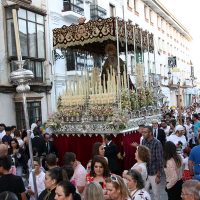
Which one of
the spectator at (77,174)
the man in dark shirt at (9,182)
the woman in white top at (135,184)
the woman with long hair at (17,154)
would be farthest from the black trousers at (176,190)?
the woman with long hair at (17,154)

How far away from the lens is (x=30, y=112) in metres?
15.7

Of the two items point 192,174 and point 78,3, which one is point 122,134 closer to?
point 192,174

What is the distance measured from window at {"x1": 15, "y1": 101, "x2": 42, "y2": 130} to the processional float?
4941mm

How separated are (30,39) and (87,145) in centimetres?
832

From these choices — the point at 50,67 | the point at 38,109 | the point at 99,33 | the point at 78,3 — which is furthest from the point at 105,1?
the point at 99,33

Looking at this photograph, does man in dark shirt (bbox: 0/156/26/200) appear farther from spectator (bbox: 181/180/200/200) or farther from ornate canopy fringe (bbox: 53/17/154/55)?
ornate canopy fringe (bbox: 53/17/154/55)

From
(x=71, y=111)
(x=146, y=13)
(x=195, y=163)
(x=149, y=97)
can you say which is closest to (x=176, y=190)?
(x=195, y=163)

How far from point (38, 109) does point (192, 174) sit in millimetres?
11479

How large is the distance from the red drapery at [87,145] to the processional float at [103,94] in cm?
17

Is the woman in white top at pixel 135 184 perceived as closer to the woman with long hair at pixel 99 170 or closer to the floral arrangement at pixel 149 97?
the woman with long hair at pixel 99 170

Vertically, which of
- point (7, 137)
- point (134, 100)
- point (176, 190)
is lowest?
point (176, 190)

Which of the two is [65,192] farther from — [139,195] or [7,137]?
[7,137]

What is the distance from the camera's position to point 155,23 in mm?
33594

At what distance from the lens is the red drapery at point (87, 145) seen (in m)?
8.66
